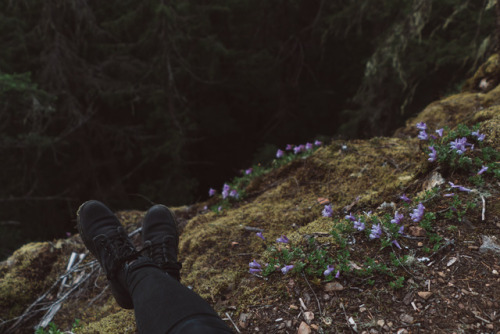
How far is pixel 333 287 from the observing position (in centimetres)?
185

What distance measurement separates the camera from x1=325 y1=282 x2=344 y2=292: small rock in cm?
183

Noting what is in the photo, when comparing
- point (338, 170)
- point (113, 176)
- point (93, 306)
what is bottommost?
point (113, 176)

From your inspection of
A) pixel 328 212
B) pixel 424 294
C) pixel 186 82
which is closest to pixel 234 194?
pixel 328 212

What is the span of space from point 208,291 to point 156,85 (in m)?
7.50

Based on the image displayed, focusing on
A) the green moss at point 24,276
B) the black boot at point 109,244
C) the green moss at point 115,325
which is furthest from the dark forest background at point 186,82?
the green moss at point 115,325

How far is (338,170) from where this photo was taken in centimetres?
321

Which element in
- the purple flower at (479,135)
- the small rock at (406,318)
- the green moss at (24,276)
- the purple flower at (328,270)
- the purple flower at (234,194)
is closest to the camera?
the small rock at (406,318)

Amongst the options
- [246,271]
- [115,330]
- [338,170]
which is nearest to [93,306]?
[115,330]

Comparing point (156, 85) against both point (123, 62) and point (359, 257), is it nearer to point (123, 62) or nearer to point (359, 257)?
point (123, 62)

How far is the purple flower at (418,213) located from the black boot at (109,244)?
6.12 feet

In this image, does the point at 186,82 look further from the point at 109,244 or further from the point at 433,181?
the point at 433,181

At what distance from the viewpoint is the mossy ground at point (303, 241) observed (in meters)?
1.67

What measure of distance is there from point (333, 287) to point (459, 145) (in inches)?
50.9

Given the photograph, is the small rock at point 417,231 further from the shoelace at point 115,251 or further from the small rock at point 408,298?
the shoelace at point 115,251
